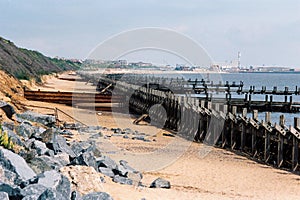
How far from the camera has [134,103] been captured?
38.8 metres

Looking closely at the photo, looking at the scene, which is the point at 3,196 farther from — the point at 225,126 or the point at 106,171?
the point at 225,126

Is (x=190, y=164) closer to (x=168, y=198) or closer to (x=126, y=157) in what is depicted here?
(x=126, y=157)

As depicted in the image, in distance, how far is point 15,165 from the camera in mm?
9336

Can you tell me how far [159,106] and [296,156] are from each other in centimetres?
1463

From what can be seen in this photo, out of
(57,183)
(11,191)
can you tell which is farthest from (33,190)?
(57,183)

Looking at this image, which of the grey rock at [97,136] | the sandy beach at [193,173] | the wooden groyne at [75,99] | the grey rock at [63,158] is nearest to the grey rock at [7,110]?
the sandy beach at [193,173]

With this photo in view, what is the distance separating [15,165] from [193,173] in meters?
7.25

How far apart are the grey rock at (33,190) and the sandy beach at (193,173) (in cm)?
184

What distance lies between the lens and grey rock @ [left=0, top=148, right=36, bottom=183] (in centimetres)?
909

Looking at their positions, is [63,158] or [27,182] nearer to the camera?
[27,182]

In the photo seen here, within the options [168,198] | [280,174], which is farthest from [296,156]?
[168,198]

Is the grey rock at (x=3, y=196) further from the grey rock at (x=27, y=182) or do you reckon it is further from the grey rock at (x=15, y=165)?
the grey rock at (x=15, y=165)

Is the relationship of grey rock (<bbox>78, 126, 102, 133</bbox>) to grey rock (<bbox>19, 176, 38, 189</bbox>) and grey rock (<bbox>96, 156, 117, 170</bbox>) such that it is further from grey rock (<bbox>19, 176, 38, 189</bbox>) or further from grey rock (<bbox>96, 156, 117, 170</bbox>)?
grey rock (<bbox>19, 176, 38, 189</bbox>)

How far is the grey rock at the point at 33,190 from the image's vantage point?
766cm
